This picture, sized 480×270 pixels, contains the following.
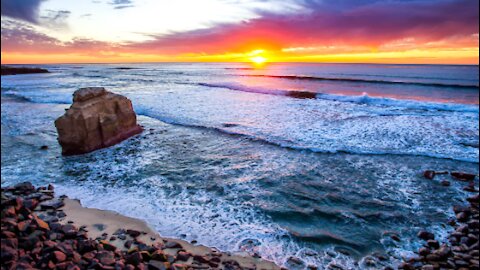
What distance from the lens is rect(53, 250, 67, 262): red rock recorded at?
4070 mm

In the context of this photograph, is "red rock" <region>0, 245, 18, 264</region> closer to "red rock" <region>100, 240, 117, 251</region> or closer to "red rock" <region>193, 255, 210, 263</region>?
"red rock" <region>100, 240, 117, 251</region>

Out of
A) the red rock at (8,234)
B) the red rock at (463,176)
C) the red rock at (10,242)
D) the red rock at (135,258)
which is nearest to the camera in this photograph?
the red rock at (10,242)

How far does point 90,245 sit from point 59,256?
50 cm

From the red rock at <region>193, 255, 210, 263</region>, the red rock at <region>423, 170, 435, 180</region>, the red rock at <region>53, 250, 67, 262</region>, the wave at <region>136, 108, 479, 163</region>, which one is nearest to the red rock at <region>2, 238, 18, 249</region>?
the red rock at <region>53, 250, 67, 262</region>

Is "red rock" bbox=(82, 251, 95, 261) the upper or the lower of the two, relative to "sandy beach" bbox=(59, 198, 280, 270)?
upper

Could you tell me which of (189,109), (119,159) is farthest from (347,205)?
(189,109)

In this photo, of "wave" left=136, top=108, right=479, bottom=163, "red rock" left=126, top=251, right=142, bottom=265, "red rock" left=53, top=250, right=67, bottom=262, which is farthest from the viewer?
"wave" left=136, top=108, right=479, bottom=163

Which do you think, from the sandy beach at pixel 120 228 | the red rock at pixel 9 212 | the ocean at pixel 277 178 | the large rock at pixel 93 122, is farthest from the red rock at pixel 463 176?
the large rock at pixel 93 122

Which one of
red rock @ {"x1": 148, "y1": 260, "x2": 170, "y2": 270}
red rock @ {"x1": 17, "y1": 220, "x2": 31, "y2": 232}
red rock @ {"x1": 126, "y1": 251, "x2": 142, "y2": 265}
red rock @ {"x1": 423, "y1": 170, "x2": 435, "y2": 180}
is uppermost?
red rock @ {"x1": 17, "y1": 220, "x2": 31, "y2": 232}

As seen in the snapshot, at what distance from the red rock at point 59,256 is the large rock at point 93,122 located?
21.2 feet

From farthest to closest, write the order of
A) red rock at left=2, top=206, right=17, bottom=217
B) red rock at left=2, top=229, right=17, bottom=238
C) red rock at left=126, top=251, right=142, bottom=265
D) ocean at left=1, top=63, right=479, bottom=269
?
ocean at left=1, top=63, right=479, bottom=269 < red rock at left=2, top=206, right=17, bottom=217 < red rock at left=2, top=229, right=17, bottom=238 < red rock at left=126, top=251, right=142, bottom=265

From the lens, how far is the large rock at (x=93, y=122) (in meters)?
9.66

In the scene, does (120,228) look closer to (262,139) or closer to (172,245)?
(172,245)

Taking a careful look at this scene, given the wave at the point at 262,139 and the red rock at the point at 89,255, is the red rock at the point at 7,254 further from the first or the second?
the wave at the point at 262,139
